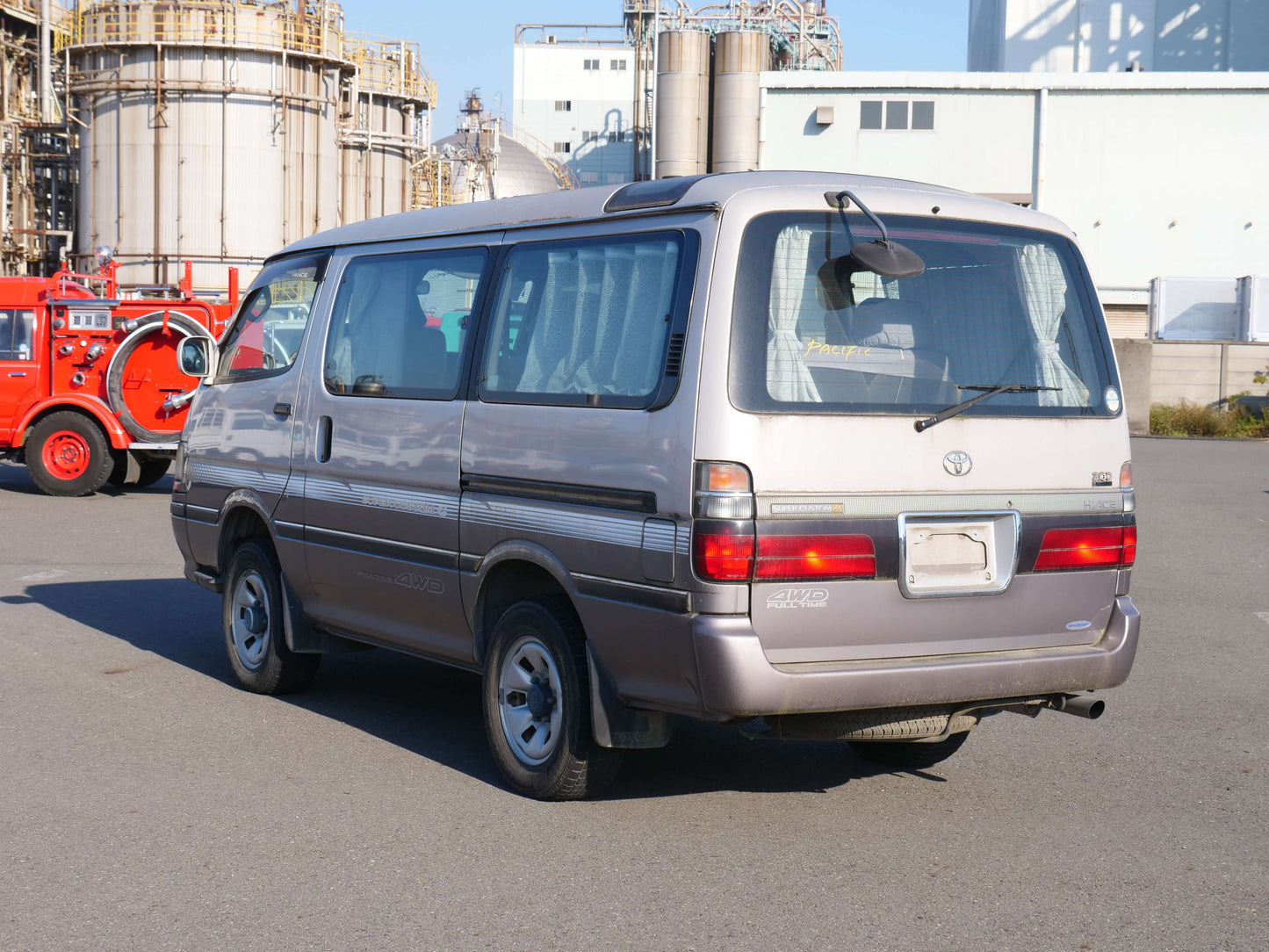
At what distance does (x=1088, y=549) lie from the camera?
17.2 ft

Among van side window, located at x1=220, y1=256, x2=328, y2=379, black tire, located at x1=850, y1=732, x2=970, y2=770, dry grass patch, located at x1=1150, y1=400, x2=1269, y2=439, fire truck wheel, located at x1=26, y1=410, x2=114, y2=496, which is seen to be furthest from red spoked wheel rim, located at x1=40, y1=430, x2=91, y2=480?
dry grass patch, located at x1=1150, y1=400, x2=1269, y2=439

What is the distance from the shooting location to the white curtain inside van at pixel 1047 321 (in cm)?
521

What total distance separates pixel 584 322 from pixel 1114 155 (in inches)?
1629

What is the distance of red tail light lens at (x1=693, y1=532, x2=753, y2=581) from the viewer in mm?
4574

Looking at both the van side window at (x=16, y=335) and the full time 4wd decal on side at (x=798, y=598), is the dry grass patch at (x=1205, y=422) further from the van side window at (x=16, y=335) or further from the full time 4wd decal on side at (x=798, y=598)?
the full time 4wd decal on side at (x=798, y=598)

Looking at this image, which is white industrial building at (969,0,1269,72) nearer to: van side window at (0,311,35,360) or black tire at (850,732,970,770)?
van side window at (0,311,35,360)

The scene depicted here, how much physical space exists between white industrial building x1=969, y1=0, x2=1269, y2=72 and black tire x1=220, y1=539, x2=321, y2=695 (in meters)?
52.6

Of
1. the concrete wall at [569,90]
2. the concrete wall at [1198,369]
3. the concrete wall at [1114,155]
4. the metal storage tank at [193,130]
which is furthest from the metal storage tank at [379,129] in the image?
the concrete wall at [569,90]

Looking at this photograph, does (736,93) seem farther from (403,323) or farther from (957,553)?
(957,553)

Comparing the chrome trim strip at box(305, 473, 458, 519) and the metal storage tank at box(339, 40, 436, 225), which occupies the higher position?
the metal storage tank at box(339, 40, 436, 225)

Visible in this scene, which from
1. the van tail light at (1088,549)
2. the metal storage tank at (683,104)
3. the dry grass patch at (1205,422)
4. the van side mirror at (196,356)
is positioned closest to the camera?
the van tail light at (1088,549)

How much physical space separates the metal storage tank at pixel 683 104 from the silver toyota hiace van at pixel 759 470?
48.6 meters

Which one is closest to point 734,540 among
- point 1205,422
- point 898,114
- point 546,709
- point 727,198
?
point 727,198

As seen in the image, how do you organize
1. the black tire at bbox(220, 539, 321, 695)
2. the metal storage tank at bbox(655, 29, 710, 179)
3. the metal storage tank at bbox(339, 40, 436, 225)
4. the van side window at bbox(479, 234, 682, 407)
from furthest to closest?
the metal storage tank at bbox(655, 29, 710, 179) < the metal storage tank at bbox(339, 40, 436, 225) < the black tire at bbox(220, 539, 321, 695) < the van side window at bbox(479, 234, 682, 407)
